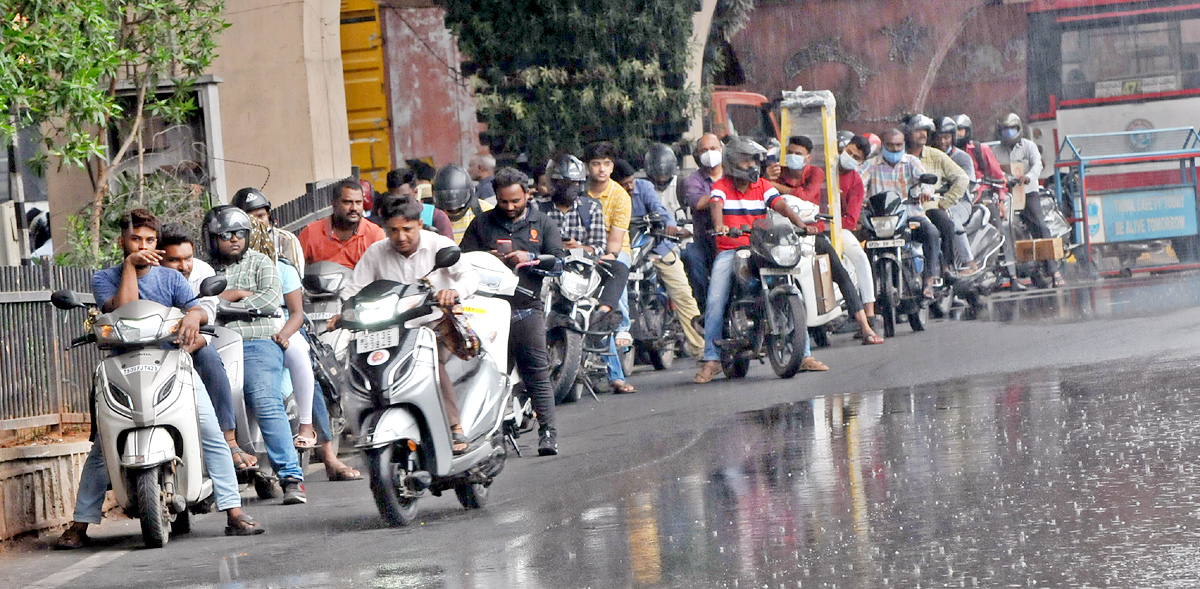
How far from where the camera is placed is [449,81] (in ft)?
96.2

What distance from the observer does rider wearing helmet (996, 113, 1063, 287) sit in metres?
21.7

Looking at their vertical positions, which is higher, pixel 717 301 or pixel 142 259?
pixel 142 259

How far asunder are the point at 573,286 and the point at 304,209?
2.83 m

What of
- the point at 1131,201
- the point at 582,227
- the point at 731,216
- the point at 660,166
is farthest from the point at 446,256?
the point at 1131,201

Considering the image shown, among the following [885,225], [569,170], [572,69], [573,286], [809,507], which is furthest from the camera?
[572,69]

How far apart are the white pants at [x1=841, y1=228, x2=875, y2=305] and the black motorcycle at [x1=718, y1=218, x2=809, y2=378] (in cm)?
Answer: 258

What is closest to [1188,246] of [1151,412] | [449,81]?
[449,81]

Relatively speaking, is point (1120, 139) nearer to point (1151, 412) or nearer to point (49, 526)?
point (1151, 412)

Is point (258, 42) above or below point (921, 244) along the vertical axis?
above

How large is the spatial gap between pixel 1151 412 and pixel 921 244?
8374 millimetres

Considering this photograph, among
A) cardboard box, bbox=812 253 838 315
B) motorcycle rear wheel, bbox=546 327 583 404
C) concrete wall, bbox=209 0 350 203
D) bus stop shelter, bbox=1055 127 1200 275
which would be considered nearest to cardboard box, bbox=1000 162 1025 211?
bus stop shelter, bbox=1055 127 1200 275

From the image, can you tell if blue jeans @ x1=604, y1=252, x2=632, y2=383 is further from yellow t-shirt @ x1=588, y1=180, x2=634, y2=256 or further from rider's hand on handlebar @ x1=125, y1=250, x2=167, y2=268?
rider's hand on handlebar @ x1=125, y1=250, x2=167, y2=268

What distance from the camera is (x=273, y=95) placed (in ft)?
56.5

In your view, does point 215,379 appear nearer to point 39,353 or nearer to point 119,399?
point 119,399
